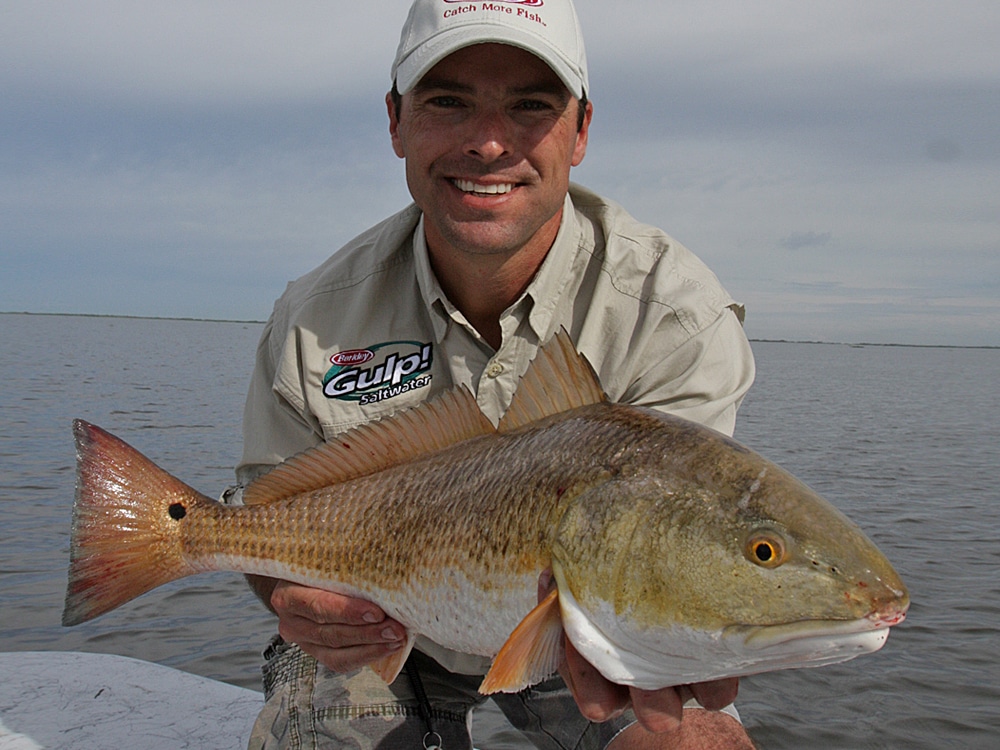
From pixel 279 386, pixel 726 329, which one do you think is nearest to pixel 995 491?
pixel 726 329

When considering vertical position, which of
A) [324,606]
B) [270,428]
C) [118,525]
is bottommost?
[324,606]

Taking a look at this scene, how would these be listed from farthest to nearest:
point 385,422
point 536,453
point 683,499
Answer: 1. point 385,422
2. point 536,453
3. point 683,499

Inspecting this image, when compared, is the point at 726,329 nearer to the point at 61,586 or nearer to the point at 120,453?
the point at 120,453

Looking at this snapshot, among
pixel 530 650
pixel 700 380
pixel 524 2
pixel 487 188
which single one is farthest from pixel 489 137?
pixel 530 650

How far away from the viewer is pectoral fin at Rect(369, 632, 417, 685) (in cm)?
278

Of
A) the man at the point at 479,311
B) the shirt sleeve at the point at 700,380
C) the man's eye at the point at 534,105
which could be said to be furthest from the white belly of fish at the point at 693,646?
the man's eye at the point at 534,105

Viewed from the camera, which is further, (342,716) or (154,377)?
(154,377)

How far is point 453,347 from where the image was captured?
140 inches

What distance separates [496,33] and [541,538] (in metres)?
1.99

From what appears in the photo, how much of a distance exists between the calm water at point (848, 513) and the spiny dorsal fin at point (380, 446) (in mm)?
3913

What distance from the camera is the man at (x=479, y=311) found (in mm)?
3309

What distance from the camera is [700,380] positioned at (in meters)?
3.24

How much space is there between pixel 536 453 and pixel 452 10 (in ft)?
6.26

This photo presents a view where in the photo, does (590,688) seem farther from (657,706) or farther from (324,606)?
(324,606)
